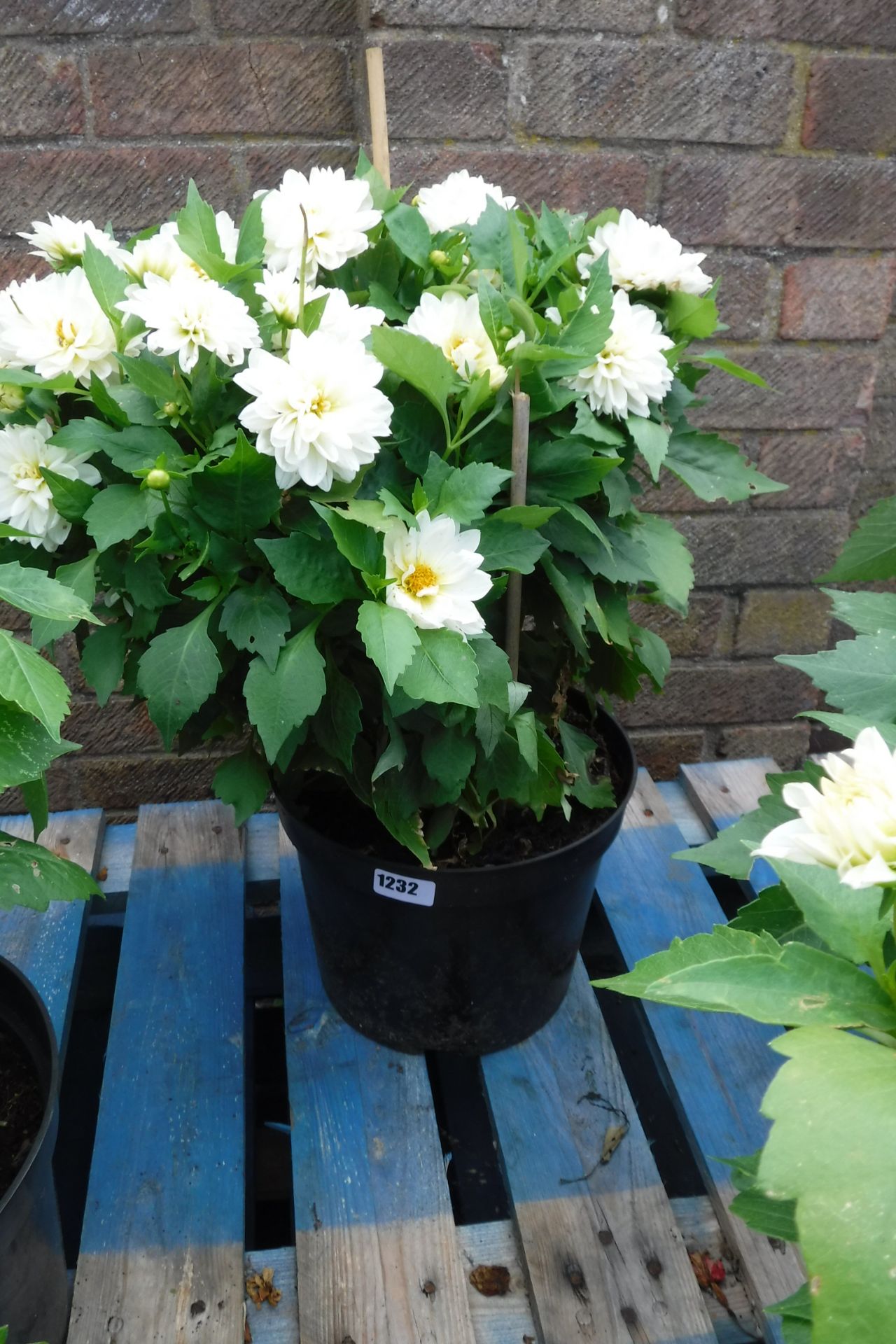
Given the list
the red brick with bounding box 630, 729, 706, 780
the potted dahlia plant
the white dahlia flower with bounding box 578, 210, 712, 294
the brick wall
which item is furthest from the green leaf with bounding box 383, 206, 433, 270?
the red brick with bounding box 630, 729, 706, 780

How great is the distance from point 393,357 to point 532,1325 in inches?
32.7

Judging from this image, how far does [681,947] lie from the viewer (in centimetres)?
54

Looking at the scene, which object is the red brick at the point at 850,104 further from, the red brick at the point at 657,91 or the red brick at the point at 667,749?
the red brick at the point at 667,749

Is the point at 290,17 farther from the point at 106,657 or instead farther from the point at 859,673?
the point at 859,673

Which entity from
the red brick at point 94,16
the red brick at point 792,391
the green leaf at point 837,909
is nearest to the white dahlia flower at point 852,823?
the green leaf at point 837,909

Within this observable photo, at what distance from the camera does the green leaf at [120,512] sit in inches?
29.7

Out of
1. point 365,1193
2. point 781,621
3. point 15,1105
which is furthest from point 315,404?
point 781,621

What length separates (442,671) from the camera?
0.70m

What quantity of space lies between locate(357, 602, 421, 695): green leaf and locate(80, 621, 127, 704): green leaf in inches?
11.0

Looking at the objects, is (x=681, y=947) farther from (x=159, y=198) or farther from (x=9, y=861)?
(x=159, y=198)

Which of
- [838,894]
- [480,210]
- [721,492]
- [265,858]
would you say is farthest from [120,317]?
[265,858]

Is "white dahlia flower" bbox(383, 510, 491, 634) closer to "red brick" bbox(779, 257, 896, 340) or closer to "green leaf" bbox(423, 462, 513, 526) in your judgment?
"green leaf" bbox(423, 462, 513, 526)

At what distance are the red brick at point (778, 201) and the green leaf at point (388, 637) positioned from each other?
3.02 feet

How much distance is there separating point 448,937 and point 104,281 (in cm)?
69
